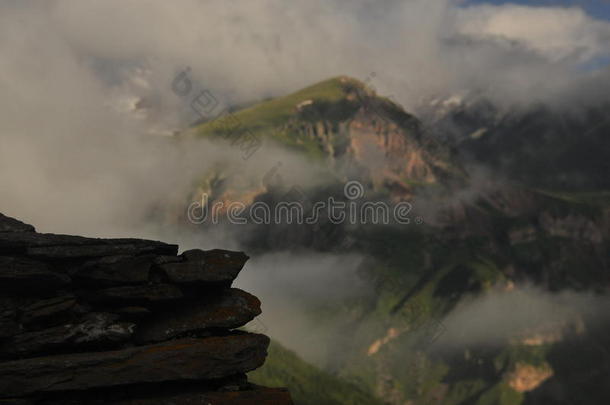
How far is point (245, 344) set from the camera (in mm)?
37062

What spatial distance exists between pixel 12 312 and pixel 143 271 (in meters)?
7.20

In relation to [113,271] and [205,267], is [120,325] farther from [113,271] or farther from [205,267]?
[205,267]

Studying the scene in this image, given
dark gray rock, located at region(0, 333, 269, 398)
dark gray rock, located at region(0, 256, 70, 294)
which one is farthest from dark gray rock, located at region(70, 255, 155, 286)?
dark gray rock, located at region(0, 333, 269, 398)

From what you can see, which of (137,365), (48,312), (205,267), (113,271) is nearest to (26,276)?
(48,312)

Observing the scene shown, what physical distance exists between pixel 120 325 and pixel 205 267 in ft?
20.2

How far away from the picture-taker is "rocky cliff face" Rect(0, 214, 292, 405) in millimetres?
32594

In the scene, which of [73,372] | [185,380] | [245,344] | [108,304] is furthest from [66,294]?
[245,344]

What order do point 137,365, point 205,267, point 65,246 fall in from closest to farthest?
point 137,365 → point 65,246 → point 205,267

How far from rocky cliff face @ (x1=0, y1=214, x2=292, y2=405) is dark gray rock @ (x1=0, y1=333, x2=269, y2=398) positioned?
0.05m

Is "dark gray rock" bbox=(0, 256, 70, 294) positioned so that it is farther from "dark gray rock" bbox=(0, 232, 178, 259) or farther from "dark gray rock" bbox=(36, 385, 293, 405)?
"dark gray rock" bbox=(36, 385, 293, 405)

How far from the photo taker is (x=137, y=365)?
33.7 metres

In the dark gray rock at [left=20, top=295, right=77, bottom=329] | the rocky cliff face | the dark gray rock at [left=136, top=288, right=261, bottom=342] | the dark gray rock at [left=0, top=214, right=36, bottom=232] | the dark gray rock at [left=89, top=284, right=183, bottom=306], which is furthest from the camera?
the dark gray rock at [left=0, top=214, right=36, bottom=232]

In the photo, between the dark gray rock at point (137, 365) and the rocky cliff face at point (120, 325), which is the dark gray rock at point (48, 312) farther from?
the dark gray rock at point (137, 365)

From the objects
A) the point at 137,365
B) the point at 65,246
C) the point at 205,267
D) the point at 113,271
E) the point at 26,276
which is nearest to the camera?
the point at 26,276
